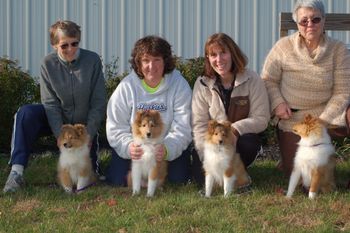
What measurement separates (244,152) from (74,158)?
163 cm

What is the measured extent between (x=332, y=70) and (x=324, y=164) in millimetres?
976

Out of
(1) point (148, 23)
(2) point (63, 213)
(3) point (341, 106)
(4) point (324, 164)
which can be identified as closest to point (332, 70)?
(3) point (341, 106)

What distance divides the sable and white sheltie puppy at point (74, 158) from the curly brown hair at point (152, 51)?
81 centimetres

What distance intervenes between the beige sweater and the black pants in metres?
0.39

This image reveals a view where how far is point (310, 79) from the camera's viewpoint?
6402 mm

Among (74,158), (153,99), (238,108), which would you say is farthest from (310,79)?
(74,158)

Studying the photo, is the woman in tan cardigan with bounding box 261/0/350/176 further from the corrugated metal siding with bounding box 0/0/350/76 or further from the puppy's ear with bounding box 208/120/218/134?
the corrugated metal siding with bounding box 0/0/350/76

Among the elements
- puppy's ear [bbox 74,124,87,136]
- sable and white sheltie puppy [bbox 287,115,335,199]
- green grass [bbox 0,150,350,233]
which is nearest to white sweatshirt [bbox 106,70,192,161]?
puppy's ear [bbox 74,124,87,136]

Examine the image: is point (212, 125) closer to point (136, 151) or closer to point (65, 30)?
point (136, 151)

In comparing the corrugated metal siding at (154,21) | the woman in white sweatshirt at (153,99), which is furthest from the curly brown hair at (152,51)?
the corrugated metal siding at (154,21)

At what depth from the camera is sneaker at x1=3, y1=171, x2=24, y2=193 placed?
632 centimetres

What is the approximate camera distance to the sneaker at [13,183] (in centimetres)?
632

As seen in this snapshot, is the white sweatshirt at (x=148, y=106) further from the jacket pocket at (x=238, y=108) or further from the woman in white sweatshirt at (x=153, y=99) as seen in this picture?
the jacket pocket at (x=238, y=108)

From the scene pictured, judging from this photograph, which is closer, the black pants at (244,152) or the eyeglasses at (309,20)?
the eyeglasses at (309,20)
